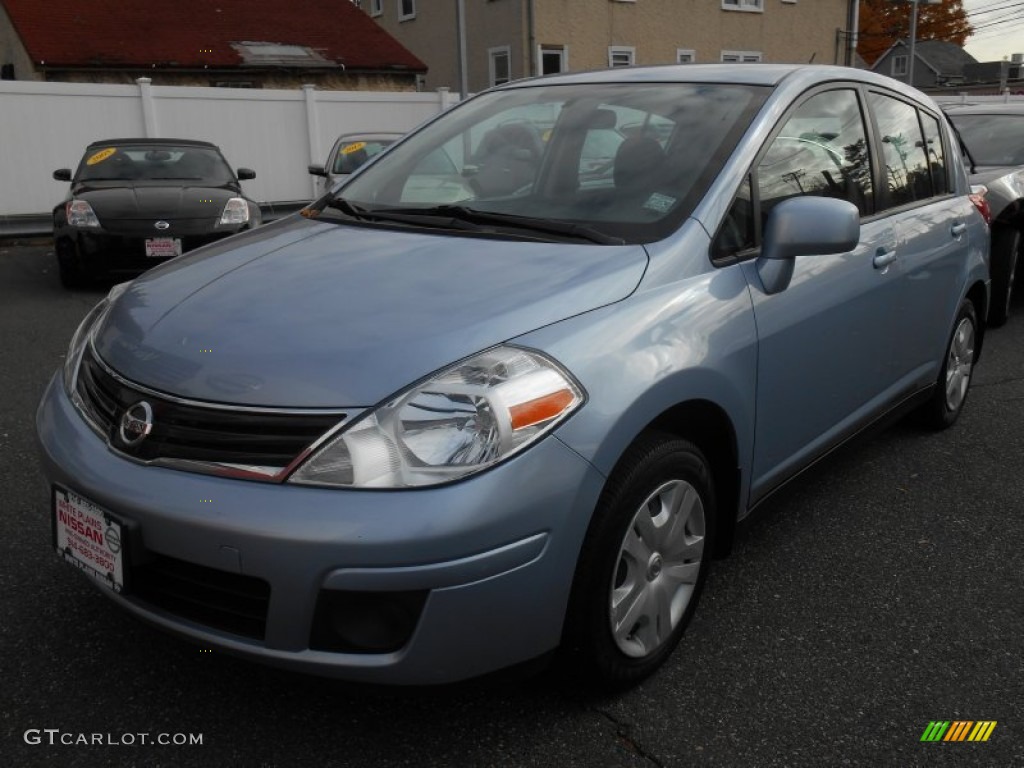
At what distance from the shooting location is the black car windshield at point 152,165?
30.1 feet

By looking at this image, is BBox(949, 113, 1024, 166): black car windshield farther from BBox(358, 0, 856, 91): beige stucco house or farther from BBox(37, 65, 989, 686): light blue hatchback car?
BBox(358, 0, 856, 91): beige stucco house

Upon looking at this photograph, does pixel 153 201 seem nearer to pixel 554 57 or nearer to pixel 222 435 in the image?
pixel 222 435

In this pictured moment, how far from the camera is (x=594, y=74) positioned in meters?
3.47

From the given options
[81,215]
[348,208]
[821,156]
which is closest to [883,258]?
[821,156]

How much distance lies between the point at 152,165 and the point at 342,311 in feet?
26.4

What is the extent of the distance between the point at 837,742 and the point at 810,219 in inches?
53.7

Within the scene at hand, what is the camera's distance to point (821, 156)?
10.4 ft

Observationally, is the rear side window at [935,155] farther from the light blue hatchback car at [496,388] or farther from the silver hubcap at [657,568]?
the silver hubcap at [657,568]

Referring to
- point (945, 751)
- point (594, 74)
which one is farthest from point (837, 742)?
point (594, 74)

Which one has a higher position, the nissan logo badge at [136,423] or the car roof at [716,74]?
the car roof at [716,74]

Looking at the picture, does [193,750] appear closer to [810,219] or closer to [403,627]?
[403,627]

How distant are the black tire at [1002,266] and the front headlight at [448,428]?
5.90 metres

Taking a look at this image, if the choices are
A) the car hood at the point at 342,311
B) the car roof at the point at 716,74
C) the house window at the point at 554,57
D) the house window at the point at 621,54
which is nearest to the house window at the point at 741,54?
the house window at the point at 621,54

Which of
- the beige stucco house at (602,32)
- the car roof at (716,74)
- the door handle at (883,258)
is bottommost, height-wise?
the door handle at (883,258)
